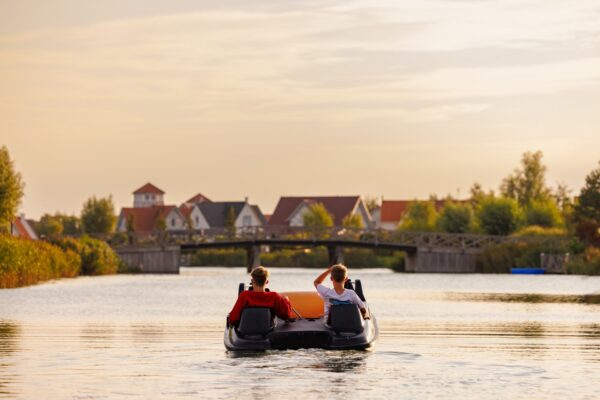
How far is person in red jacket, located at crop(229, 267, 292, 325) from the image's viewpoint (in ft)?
76.1

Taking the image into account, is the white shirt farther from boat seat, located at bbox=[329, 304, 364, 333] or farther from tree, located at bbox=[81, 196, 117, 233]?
tree, located at bbox=[81, 196, 117, 233]

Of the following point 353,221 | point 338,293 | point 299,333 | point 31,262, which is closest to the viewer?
point 299,333

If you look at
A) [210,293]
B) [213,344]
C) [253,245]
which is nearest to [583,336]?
[213,344]

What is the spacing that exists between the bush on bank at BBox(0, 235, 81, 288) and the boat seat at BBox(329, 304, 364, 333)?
→ 3678cm

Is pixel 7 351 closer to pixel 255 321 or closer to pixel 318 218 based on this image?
pixel 255 321

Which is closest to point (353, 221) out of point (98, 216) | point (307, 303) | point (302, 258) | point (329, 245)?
point (98, 216)

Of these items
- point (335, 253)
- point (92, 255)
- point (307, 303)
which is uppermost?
point (335, 253)

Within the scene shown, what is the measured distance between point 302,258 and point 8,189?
4556cm

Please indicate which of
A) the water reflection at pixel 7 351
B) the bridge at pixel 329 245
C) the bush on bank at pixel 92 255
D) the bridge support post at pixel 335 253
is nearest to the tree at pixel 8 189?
the bush on bank at pixel 92 255

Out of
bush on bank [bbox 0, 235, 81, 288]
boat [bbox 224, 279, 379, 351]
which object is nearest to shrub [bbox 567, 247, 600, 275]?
bush on bank [bbox 0, 235, 81, 288]

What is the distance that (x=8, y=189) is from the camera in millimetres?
86875

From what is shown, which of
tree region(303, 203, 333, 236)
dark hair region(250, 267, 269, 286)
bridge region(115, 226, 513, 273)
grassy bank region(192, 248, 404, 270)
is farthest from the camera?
tree region(303, 203, 333, 236)

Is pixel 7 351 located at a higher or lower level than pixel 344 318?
lower

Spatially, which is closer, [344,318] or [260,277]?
[260,277]
